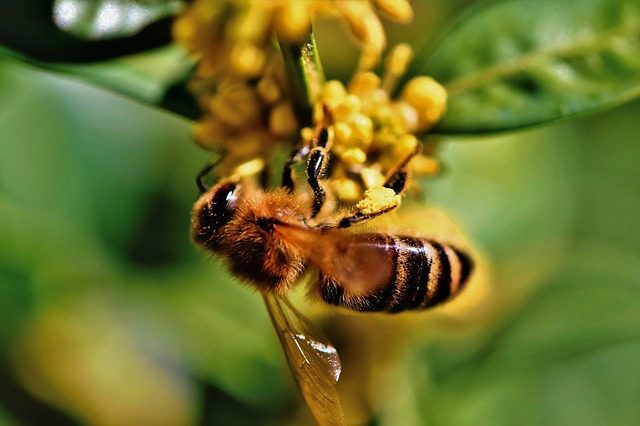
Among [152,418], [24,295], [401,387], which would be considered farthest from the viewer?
[152,418]

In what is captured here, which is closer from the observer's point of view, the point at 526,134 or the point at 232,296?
the point at 232,296

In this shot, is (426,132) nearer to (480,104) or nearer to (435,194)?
(480,104)

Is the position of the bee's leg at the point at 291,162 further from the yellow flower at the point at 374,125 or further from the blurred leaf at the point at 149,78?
the blurred leaf at the point at 149,78

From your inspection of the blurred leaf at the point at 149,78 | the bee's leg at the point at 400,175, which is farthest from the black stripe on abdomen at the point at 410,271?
the blurred leaf at the point at 149,78

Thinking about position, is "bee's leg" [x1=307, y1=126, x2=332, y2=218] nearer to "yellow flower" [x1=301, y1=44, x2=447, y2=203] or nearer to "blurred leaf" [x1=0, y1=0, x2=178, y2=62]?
"yellow flower" [x1=301, y1=44, x2=447, y2=203]

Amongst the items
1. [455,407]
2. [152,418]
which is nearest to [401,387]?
[455,407]

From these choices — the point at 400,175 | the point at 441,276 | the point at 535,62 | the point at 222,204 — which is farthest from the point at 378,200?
the point at 535,62

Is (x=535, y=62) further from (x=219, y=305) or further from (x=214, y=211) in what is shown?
(x=219, y=305)

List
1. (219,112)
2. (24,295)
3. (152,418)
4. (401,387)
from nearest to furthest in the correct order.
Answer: (219,112) → (401,387) → (24,295) → (152,418)
